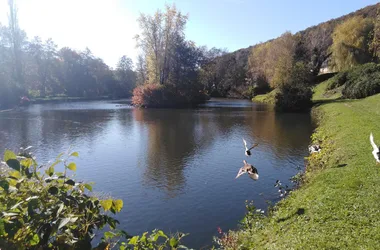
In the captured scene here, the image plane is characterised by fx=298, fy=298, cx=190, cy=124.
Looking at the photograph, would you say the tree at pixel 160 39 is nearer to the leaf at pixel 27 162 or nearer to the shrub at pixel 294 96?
the shrub at pixel 294 96

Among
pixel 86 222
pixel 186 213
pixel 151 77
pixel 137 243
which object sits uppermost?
pixel 151 77

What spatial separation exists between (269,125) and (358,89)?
12574mm

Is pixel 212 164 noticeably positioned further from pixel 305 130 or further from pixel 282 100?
pixel 282 100

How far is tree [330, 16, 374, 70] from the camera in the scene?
138 feet

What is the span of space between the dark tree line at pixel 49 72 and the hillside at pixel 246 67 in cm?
2369

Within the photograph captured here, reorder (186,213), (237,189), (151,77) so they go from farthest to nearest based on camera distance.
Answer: (151,77) → (237,189) → (186,213)

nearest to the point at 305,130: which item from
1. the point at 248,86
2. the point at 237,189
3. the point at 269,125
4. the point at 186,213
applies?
the point at 269,125

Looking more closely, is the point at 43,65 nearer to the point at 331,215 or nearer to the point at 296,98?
the point at 296,98

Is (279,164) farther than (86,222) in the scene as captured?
Yes

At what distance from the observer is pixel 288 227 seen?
6.24 metres

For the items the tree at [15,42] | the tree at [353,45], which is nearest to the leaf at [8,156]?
the tree at [353,45]

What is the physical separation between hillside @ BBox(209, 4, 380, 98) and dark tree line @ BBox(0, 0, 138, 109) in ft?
77.7

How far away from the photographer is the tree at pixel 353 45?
138 feet

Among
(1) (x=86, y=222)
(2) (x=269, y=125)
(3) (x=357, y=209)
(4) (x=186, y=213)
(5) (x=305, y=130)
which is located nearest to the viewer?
(1) (x=86, y=222)
